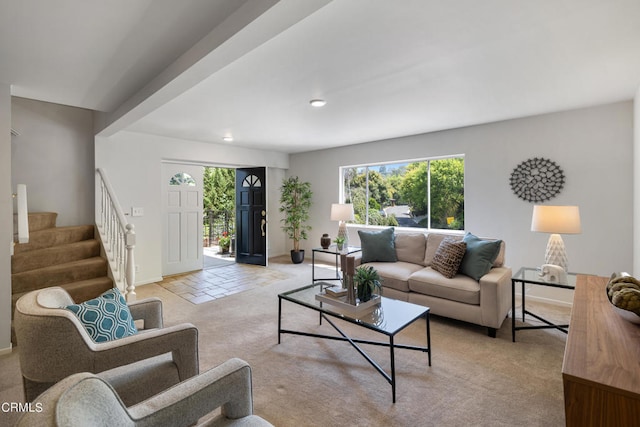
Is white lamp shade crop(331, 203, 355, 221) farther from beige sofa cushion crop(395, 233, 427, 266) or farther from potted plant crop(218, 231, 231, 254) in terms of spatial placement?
potted plant crop(218, 231, 231, 254)

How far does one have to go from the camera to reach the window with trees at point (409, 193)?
4.73 m

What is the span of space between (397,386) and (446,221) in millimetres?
3242

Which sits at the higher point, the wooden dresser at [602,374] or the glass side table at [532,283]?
the wooden dresser at [602,374]

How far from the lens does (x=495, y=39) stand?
2.00m

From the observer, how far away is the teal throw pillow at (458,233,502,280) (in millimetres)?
3041

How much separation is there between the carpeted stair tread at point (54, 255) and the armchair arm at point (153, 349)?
8.67 ft

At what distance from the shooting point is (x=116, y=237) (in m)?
3.60

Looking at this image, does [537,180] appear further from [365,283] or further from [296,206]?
[296,206]

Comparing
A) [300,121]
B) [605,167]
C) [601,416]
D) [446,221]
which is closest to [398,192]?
[446,221]


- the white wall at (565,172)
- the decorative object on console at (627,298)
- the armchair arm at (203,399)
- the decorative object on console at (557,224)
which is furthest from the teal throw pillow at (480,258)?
the armchair arm at (203,399)

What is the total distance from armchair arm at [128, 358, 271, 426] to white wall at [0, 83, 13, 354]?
256cm

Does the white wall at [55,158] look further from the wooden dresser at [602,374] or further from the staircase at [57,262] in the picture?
the wooden dresser at [602,374]

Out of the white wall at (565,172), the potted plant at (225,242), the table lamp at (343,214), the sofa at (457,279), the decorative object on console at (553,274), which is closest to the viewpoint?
the decorative object on console at (553,274)

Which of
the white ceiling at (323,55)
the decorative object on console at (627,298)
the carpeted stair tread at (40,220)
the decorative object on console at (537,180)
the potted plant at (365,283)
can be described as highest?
the white ceiling at (323,55)
